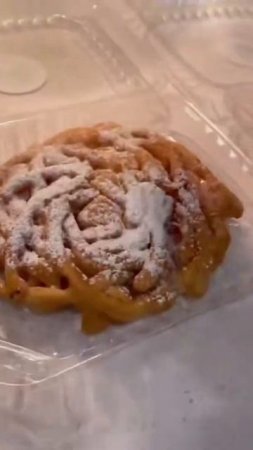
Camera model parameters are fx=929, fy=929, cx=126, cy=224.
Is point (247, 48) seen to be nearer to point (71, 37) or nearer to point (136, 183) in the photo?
point (71, 37)

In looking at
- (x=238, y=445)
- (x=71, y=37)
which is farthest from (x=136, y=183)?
(x=71, y=37)

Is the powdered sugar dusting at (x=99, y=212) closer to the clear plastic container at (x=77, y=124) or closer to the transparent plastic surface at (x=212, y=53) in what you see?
the clear plastic container at (x=77, y=124)

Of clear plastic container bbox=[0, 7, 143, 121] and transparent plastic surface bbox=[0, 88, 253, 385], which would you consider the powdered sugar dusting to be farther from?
clear plastic container bbox=[0, 7, 143, 121]

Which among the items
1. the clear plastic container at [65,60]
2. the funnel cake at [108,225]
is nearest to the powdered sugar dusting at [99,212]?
the funnel cake at [108,225]

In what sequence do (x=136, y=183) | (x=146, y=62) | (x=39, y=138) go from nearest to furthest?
(x=136, y=183)
(x=39, y=138)
(x=146, y=62)

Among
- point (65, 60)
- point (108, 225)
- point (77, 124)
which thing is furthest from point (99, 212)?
point (65, 60)
